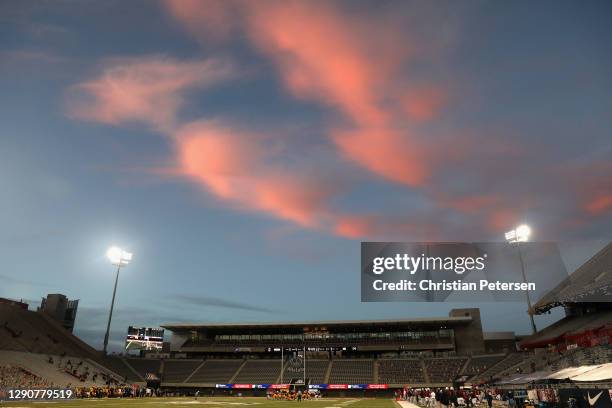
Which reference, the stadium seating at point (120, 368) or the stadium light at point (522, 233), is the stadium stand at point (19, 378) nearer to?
the stadium seating at point (120, 368)

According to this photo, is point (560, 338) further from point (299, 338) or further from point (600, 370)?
point (299, 338)

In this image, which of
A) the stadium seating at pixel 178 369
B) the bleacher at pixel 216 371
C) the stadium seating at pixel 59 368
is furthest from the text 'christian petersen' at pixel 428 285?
the stadium seating at pixel 178 369

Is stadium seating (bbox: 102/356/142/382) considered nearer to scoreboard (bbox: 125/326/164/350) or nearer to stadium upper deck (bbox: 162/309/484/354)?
scoreboard (bbox: 125/326/164/350)

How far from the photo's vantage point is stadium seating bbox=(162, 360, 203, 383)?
82188mm

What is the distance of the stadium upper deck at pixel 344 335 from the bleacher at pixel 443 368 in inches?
160

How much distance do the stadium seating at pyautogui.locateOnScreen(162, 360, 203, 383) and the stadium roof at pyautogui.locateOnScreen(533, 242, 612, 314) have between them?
60.8 meters

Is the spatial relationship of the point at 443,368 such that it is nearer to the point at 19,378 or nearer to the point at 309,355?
the point at 309,355

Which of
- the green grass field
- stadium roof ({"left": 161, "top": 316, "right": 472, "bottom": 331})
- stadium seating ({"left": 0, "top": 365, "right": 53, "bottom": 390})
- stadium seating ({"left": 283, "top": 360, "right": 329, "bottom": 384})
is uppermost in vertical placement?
stadium roof ({"left": 161, "top": 316, "right": 472, "bottom": 331})

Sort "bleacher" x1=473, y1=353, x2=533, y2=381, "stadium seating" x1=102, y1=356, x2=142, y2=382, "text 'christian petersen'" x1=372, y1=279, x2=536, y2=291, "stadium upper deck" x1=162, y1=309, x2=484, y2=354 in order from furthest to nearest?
"stadium upper deck" x1=162, y1=309, x2=484, y2=354 → "stadium seating" x1=102, y1=356, x2=142, y2=382 → "bleacher" x1=473, y1=353, x2=533, y2=381 → "text 'christian petersen'" x1=372, y1=279, x2=536, y2=291

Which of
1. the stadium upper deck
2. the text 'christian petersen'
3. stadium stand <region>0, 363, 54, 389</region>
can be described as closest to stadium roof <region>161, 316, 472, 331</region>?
the stadium upper deck

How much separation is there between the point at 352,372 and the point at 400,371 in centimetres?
815

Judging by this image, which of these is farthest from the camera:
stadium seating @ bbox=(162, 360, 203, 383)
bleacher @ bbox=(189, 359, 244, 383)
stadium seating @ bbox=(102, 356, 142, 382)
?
stadium seating @ bbox=(162, 360, 203, 383)

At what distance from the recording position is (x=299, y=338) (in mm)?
89000

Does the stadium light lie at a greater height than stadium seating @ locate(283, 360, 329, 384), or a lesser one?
greater
